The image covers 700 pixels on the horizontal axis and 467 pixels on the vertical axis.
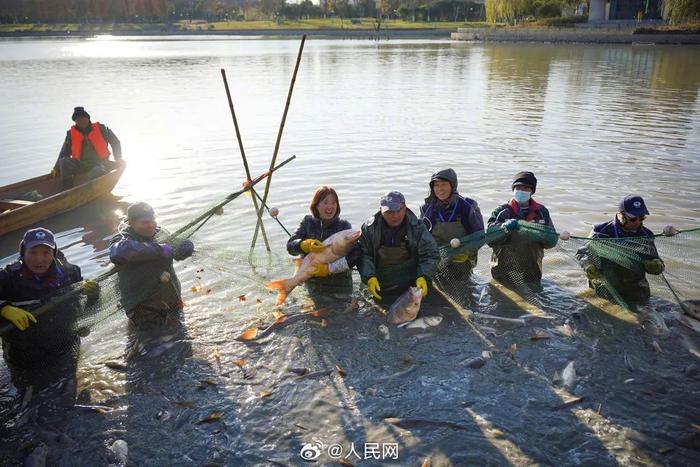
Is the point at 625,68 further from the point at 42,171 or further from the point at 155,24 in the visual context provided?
the point at 155,24

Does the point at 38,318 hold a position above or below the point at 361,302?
above

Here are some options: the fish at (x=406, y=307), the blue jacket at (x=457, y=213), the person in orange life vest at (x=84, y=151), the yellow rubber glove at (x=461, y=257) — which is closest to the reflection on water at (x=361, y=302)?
the fish at (x=406, y=307)

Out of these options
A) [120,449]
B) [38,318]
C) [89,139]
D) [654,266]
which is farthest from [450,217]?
[89,139]

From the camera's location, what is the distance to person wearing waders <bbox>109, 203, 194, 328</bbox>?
20.0 ft

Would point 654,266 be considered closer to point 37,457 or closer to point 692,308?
point 692,308

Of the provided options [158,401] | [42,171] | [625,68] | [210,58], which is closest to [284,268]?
[158,401]

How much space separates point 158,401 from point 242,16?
14595 centimetres

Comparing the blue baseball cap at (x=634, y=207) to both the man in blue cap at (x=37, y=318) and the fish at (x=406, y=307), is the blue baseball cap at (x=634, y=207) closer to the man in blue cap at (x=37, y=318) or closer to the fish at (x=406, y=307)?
the fish at (x=406, y=307)

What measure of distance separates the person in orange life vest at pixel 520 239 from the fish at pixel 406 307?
1.45 meters

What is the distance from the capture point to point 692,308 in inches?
256

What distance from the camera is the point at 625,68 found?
3716cm

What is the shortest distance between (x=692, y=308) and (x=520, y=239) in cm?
226

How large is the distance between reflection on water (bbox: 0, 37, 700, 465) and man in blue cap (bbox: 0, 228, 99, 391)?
1.00 ft

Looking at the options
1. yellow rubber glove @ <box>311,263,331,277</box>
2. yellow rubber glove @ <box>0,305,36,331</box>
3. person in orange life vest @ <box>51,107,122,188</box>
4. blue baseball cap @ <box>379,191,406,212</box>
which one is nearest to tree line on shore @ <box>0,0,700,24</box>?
person in orange life vest @ <box>51,107,122,188</box>
